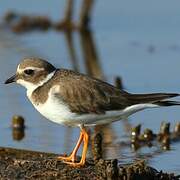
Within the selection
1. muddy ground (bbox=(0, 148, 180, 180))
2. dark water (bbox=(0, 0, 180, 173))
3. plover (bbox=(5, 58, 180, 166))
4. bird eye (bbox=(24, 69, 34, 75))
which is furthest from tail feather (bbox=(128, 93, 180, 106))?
dark water (bbox=(0, 0, 180, 173))

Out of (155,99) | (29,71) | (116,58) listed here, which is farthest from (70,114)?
(116,58)

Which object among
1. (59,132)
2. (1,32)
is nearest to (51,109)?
(59,132)

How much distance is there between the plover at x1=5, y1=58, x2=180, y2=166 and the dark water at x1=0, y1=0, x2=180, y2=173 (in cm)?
136

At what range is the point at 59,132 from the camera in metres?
13.1

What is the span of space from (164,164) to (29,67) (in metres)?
2.32

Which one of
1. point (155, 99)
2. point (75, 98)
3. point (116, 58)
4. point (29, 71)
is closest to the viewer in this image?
point (75, 98)

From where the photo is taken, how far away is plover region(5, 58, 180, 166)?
10039 mm

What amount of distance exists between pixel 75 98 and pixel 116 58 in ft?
23.8

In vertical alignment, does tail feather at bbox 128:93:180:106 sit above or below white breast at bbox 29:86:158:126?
above

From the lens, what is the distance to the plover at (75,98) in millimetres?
10039

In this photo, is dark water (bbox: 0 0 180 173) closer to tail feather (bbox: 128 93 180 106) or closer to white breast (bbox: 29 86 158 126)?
tail feather (bbox: 128 93 180 106)

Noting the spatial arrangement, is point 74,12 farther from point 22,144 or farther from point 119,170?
point 119,170

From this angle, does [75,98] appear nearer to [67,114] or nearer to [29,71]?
[67,114]

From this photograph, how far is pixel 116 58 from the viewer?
56.9 ft
